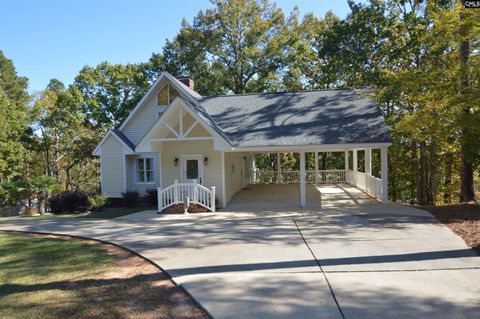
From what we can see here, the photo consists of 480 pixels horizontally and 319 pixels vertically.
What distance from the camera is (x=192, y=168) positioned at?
1659 centimetres

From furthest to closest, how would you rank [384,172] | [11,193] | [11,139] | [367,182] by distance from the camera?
[11,139] → [11,193] → [367,182] → [384,172]

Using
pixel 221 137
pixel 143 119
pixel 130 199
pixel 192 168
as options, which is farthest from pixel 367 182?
pixel 143 119

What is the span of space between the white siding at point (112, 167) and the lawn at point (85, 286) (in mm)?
11019

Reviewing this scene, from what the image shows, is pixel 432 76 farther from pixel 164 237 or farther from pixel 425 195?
pixel 425 195

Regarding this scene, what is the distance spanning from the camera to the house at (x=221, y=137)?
14531 mm

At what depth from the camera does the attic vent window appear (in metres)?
19.7

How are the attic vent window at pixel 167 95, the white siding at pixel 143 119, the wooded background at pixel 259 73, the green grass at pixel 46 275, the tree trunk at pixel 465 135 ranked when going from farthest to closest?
the wooded background at pixel 259 73 → the white siding at pixel 143 119 → the attic vent window at pixel 167 95 → the tree trunk at pixel 465 135 → the green grass at pixel 46 275

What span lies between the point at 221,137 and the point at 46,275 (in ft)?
28.9

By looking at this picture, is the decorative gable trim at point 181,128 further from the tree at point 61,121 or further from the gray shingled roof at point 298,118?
the tree at point 61,121

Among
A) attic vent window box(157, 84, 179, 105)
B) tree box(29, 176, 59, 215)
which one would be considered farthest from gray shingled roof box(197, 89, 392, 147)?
tree box(29, 176, 59, 215)

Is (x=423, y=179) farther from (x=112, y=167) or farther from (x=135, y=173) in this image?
(x=112, y=167)

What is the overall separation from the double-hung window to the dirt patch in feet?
44.7

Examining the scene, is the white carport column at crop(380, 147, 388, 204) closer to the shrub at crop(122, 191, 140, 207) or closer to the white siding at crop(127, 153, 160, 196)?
the white siding at crop(127, 153, 160, 196)

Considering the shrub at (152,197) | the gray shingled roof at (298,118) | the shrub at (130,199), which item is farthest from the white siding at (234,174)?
the shrub at (130,199)
